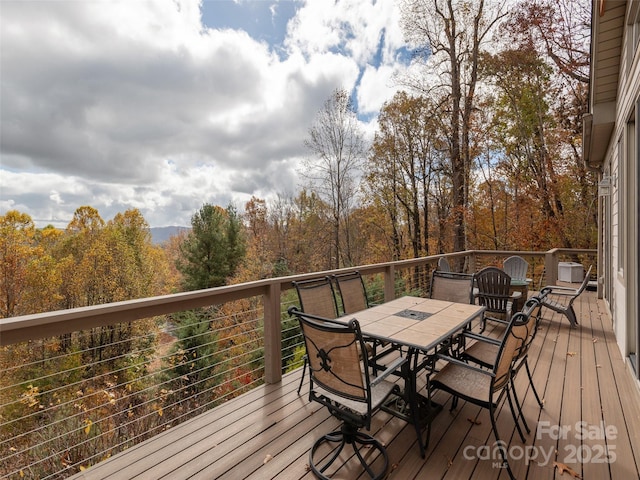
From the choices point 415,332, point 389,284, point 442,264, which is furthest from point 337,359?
point 442,264

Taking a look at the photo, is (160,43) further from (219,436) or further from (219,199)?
(219,199)

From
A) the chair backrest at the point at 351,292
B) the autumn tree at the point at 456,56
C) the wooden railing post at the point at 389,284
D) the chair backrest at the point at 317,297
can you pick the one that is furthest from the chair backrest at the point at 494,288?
the autumn tree at the point at 456,56

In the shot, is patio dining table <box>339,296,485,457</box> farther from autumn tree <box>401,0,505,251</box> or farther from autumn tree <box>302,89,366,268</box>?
autumn tree <box>302,89,366,268</box>

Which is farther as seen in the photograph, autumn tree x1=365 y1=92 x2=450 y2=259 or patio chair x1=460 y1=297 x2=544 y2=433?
autumn tree x1=365 y1=92 x2=450 y2=259

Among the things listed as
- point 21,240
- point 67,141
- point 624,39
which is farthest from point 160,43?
point 67,141

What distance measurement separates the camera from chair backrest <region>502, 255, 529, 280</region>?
6.22 m

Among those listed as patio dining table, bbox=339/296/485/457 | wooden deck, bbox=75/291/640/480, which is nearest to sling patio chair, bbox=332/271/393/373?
patio dining table, bbox=339/296/485/457

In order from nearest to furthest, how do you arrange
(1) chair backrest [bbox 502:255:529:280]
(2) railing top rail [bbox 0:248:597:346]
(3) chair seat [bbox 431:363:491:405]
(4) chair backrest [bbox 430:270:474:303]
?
1. (2) railing top rail [bbox 0:248:597:346]
2. (3) chair seat [bbox 431:363:491:405]
3. (4) chair backrest [bbox 430:270:474:303]
4. (1) chair backrest [bbox 502:255:529:280]

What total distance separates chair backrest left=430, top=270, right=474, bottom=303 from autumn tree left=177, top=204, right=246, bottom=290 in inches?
573

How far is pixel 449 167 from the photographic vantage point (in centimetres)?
1296

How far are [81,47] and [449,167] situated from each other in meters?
13.2

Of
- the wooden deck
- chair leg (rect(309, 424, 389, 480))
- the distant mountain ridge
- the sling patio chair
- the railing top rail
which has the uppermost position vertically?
the distant mountain ridge

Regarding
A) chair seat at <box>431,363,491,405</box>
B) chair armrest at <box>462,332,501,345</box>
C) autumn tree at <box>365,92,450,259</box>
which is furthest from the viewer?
autumn tree at <box>365,92,450,259</box>

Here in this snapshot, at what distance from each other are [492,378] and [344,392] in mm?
914
